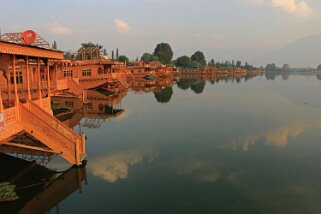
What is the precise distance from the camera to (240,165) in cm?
1477

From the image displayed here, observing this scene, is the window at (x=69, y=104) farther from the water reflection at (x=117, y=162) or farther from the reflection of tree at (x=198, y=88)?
the reflection of tree at (x=198, y=88)

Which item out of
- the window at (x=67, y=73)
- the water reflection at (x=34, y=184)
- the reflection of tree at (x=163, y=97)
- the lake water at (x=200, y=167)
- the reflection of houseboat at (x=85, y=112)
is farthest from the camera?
the window at (x=67, y=73)

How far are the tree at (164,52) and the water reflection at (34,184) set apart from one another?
6021 inches

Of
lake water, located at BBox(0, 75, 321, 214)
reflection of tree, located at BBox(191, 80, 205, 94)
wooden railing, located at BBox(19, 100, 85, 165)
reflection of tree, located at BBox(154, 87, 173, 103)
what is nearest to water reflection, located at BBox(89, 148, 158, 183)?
lake water, located at BBox(0, 75, 321, 214)

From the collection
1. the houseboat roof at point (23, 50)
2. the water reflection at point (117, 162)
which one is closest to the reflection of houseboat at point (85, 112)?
the water reflection at point (117, 162)

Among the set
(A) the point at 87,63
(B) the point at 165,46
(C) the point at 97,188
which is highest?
(B) the point at 165,46

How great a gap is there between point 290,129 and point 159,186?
1589 cm

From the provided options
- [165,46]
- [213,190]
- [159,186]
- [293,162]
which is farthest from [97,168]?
[165,46]

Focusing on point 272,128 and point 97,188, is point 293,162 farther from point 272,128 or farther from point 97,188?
point 97,188

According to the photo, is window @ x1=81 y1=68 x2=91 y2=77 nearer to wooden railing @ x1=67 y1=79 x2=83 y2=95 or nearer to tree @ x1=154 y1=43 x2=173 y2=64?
wooden railing @ x1=67 y1=79 x2=83 y2=95

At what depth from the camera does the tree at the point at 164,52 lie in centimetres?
16450

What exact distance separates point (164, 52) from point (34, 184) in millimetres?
163002

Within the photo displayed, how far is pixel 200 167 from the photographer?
14.6m

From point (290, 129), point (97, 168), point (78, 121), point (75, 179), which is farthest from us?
point (78, 121)
